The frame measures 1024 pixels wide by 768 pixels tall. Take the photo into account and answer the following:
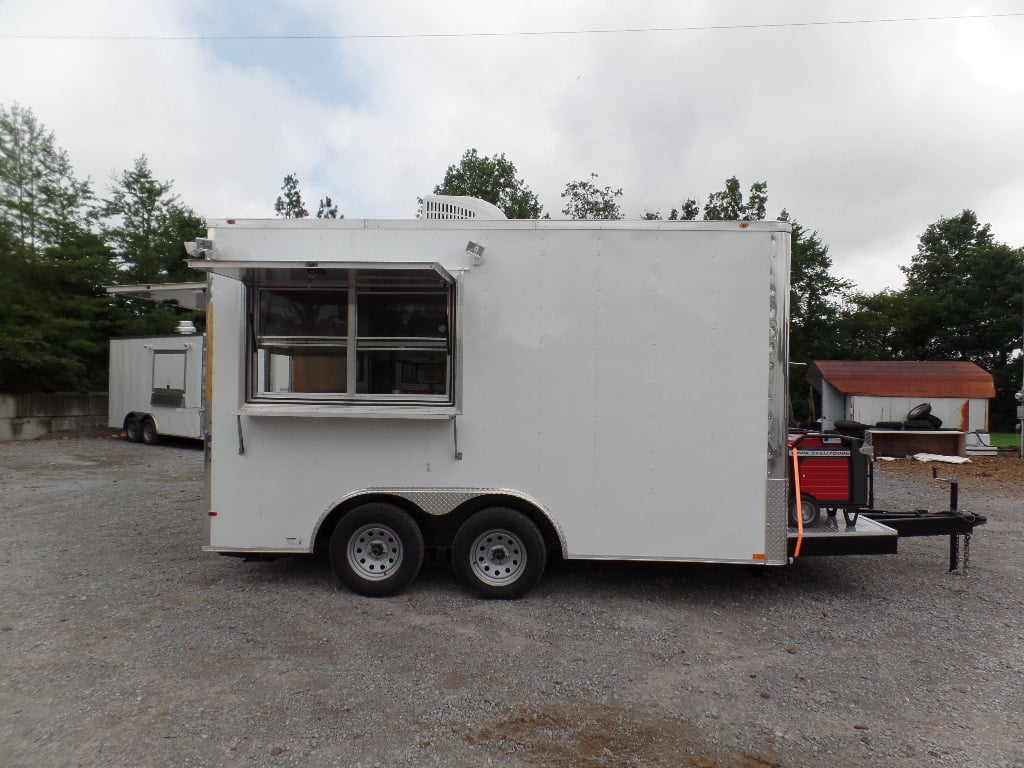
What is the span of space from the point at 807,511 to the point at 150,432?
49.3 ft

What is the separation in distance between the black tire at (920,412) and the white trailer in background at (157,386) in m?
16.2

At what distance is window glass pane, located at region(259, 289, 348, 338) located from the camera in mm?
4602

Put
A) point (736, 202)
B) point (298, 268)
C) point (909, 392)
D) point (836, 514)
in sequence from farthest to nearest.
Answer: point (736, 202)
point (909, 392)
point (836, 514)
point (298, 268)

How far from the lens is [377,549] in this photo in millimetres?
4660

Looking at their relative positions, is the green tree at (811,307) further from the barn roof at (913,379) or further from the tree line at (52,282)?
the tree line at (52,282)

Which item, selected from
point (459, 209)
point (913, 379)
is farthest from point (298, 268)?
point (913, 379)

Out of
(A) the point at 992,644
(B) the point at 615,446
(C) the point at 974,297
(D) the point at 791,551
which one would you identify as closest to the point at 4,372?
(B) the point at 615,446

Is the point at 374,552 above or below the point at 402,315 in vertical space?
below

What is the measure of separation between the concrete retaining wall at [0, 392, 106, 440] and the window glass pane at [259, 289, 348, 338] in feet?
51.0

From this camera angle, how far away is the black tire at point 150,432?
1461 centimetres

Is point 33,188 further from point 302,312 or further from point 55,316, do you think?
point 302,312

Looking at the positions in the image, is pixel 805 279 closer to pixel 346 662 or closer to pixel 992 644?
pixel 992 644

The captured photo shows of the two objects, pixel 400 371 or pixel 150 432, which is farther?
pixel 150 432

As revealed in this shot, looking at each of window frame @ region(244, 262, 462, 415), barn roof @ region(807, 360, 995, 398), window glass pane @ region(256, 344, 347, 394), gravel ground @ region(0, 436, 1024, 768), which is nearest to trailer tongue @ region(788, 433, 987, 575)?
gravel ground @ region(0, 436, 1024, 768)
